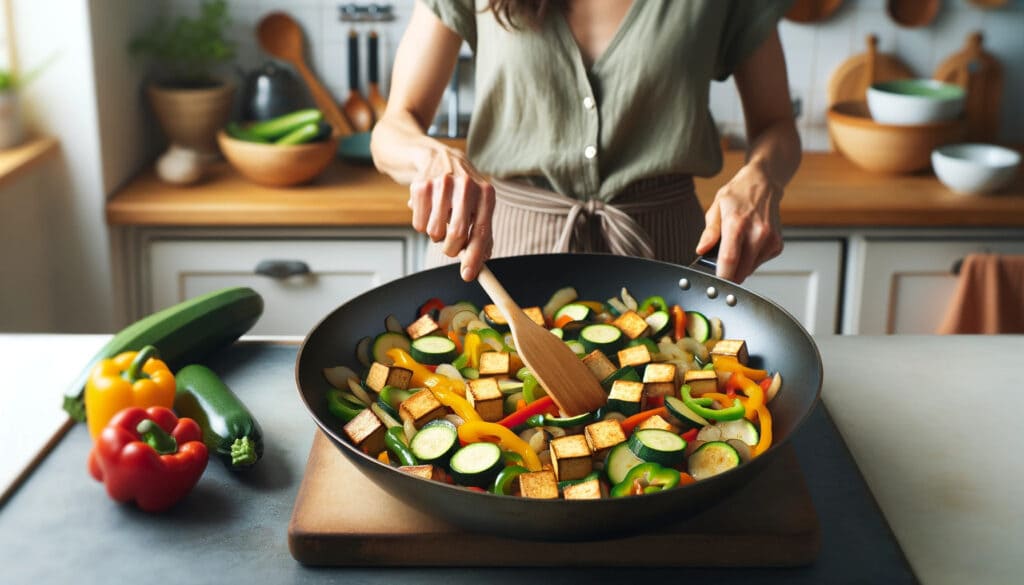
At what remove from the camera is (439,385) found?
120 centimetres

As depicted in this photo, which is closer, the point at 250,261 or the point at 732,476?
the point at 732,476

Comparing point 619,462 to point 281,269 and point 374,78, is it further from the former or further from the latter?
point 374,78

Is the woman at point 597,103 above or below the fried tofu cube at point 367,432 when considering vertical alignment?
above

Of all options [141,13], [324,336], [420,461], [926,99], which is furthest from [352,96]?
[420,461]

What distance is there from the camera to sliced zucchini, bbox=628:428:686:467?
3.38 feet

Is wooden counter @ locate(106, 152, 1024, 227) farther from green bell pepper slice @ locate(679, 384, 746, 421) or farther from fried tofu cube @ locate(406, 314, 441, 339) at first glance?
green bell pepper slice @ locate(679, 384, 746, 421)

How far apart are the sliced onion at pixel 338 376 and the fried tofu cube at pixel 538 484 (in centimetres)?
28

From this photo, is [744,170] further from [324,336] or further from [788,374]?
[324,336]

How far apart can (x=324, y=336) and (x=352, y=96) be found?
1.91m

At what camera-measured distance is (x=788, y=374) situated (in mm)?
1202

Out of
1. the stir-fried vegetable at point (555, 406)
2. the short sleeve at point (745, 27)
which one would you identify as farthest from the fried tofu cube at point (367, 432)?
the short sleeve at point (745, 27)

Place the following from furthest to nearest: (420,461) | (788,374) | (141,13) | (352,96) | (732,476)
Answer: (352,96) < (141,13) < (788,374) < (420,461) < (732,476)

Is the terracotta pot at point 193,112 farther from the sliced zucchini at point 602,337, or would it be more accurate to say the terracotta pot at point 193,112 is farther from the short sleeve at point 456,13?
the sliced zucchini at point 602,337

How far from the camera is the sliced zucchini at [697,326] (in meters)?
1.33
